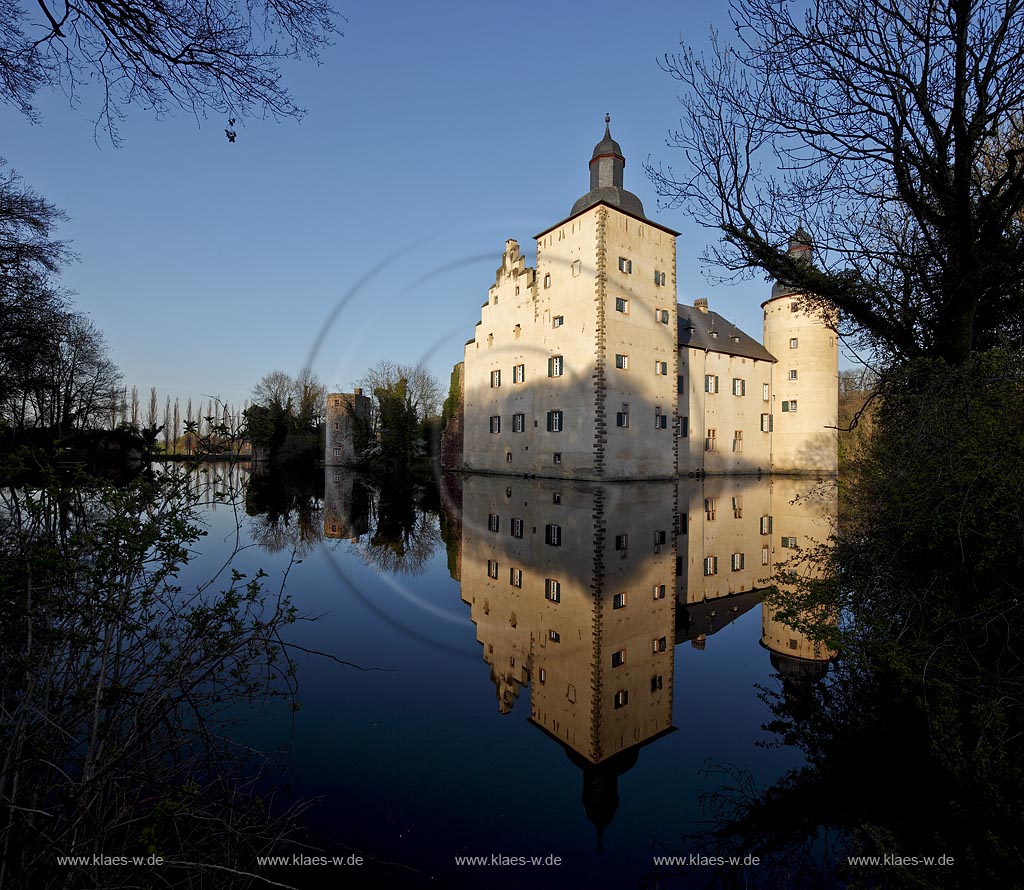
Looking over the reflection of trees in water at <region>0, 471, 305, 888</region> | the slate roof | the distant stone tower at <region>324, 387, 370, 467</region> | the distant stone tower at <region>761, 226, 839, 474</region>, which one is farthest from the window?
the distant stone tower at <region>324, 387, 370, 467</region>

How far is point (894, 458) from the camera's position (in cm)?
489

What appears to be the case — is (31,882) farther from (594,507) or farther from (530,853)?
(594,507)

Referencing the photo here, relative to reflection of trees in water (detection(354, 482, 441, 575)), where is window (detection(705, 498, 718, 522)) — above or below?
above

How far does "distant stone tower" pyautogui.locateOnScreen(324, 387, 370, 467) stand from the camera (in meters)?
45.3

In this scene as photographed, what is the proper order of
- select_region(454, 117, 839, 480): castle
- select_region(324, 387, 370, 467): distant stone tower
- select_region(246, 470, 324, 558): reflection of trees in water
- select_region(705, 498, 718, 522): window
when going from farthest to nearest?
select_region(324, 387, 370, 467): distant stone tower, select_region(454, 117, 839, 480): castle, select_region(705, 498, 718, 522): window, select_region(246, 470, 324, 558): reflection of trees in water

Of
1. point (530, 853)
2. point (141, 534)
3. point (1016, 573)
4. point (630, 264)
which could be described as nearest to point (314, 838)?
point (530, 853)

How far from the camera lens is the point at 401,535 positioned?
12938mm

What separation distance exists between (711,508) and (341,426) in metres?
37.4

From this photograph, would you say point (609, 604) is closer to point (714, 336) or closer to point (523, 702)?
point (523, 702)

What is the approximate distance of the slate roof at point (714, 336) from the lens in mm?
33500

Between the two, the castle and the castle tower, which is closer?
the castle tower

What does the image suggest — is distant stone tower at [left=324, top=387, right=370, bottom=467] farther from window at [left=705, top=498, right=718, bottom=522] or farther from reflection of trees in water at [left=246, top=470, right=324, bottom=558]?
window at [left=705, top=498, right=718, bottom=522]

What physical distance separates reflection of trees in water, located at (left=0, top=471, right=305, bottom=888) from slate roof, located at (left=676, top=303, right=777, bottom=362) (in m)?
32.9

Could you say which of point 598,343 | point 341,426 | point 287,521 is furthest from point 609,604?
point 341,426
